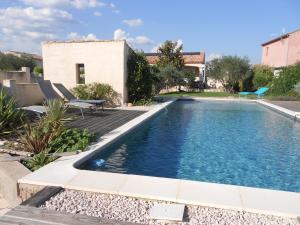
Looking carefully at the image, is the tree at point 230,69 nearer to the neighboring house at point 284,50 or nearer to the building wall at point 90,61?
the neighboring house at point 284,50

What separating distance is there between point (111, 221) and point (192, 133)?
760 cm

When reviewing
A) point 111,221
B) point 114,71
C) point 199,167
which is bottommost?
point 199,167

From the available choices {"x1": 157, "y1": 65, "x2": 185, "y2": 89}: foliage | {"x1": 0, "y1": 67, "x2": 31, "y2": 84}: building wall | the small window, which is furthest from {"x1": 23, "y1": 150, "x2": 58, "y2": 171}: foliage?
{"x1": 157, "y1": 65, "x2": 185, "y2": 89}: foliage

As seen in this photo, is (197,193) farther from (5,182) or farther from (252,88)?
(252,88)

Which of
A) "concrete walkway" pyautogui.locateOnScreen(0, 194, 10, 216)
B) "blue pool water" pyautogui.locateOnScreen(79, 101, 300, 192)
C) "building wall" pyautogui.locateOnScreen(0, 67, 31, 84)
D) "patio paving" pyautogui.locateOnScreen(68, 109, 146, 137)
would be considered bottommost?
"blue pool water" pyautogui.locateOnScreen(79, 101, 300, 192)

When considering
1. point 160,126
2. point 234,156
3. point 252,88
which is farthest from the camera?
point 252,88

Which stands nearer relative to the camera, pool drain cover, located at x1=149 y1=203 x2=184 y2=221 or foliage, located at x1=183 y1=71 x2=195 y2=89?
pool drain cover, located at x1=149 y1=203 x2=184 y2=221

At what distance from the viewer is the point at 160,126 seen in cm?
1177

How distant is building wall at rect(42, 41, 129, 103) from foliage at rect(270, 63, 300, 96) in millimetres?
15383

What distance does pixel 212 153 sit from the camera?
7926 millimetres

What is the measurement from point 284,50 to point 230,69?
6148 millimetres

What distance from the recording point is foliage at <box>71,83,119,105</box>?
15734mm

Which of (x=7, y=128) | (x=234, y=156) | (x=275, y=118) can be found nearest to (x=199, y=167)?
(x=234, y=156)

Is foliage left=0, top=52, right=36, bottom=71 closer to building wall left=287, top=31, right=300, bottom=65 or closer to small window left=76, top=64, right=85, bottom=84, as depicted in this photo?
small window left=76, top=64, right=85, bottom=84
